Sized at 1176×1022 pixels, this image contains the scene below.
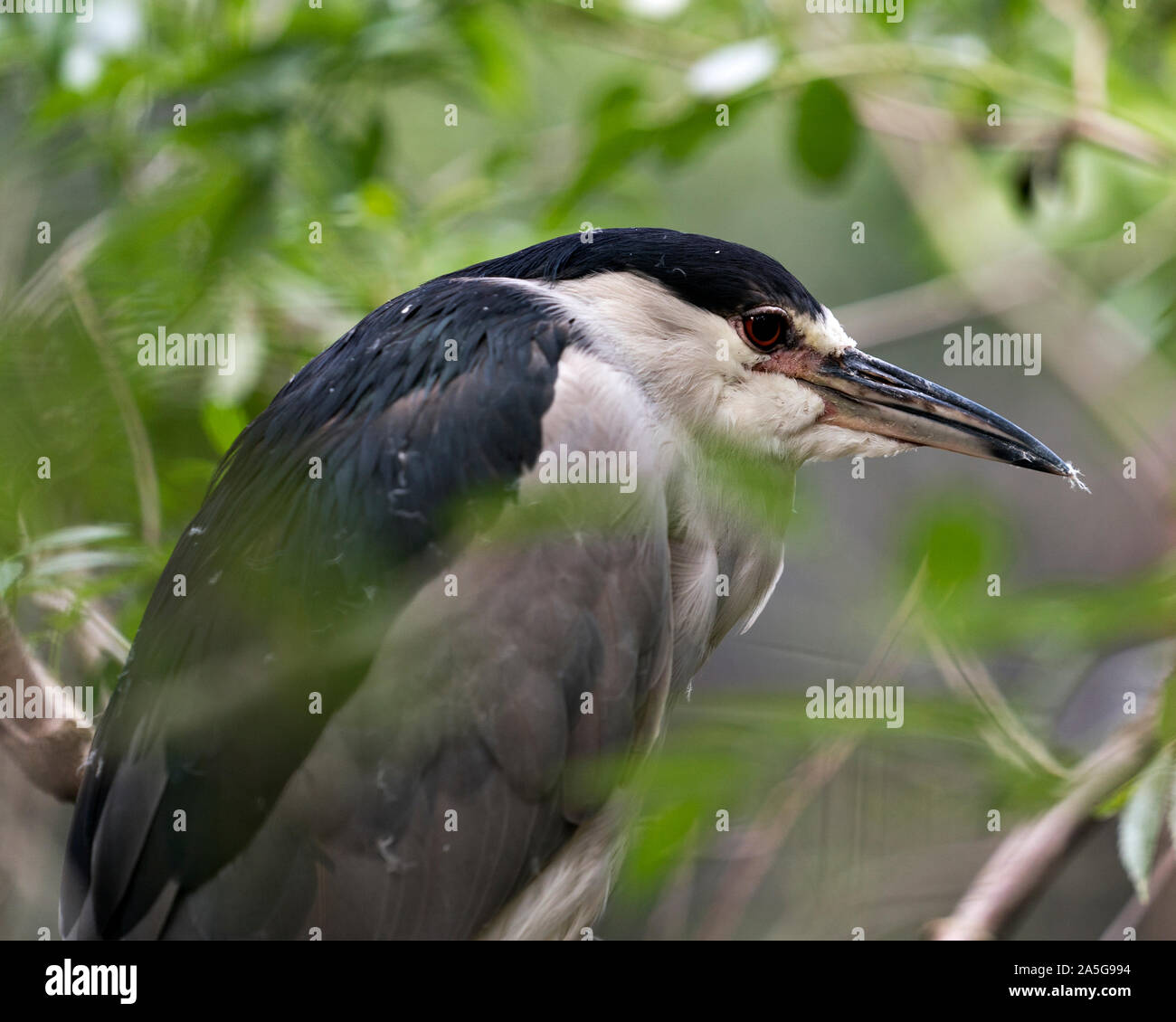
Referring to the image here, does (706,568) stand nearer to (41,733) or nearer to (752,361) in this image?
(752,361)

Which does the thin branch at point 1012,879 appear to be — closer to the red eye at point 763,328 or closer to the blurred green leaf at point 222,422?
the red eye at point 763,328

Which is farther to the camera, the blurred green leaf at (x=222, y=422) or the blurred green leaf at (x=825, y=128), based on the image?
the blurred green leaf at (x=825, y=128)

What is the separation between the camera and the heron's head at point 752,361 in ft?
6.34

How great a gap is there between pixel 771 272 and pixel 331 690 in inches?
37.3

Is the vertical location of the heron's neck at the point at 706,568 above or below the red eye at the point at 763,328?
below

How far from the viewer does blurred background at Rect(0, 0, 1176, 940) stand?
2.36 feet

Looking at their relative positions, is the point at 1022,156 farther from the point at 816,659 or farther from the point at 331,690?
the point at 816,659

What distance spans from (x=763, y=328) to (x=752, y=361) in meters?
0.05

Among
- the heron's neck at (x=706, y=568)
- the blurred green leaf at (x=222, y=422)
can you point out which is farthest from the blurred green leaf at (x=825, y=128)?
the blurred green leaf at (x=222, y=422)

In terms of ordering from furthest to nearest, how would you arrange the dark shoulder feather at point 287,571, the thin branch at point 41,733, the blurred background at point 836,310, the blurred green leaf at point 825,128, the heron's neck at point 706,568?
the blurred green leaf at point 825,128 < the heron's neck at point 706,568 < the thin branch at point 41,733 < the dark shoulder feather at point 287,571 < the blurred background at point 836,310

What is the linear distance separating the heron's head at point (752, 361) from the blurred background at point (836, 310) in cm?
12

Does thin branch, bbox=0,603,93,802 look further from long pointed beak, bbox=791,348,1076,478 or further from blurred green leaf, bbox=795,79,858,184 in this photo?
blurred green leaf, bbox=795,79,858,184

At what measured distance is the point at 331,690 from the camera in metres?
1.54
